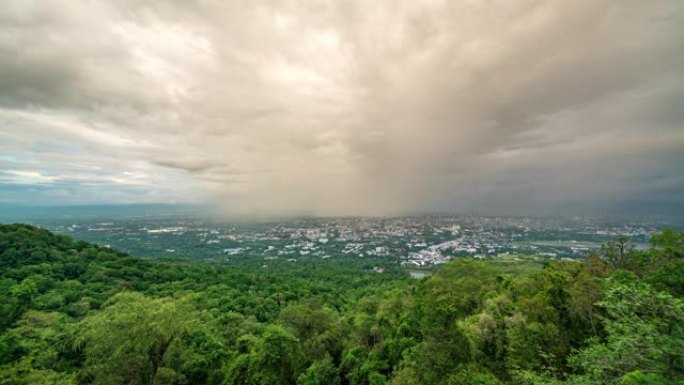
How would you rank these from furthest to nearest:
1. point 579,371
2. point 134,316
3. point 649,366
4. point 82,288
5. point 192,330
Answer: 1. point 82,288
2. point 192,330
3. point 134,316
4. point 579,371
5. point 649,366

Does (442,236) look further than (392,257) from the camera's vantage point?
Yes

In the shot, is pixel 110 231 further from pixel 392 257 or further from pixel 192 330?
pixel 192 330

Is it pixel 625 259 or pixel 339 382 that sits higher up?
pixel 625 259

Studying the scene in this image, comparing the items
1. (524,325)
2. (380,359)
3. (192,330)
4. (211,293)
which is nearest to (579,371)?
(524,325)

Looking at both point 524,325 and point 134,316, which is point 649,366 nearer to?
point 524,325

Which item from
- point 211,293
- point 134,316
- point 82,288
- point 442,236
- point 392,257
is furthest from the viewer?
point 442,236

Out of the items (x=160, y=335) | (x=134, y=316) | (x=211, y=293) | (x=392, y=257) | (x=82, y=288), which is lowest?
(x=392, y=257)
